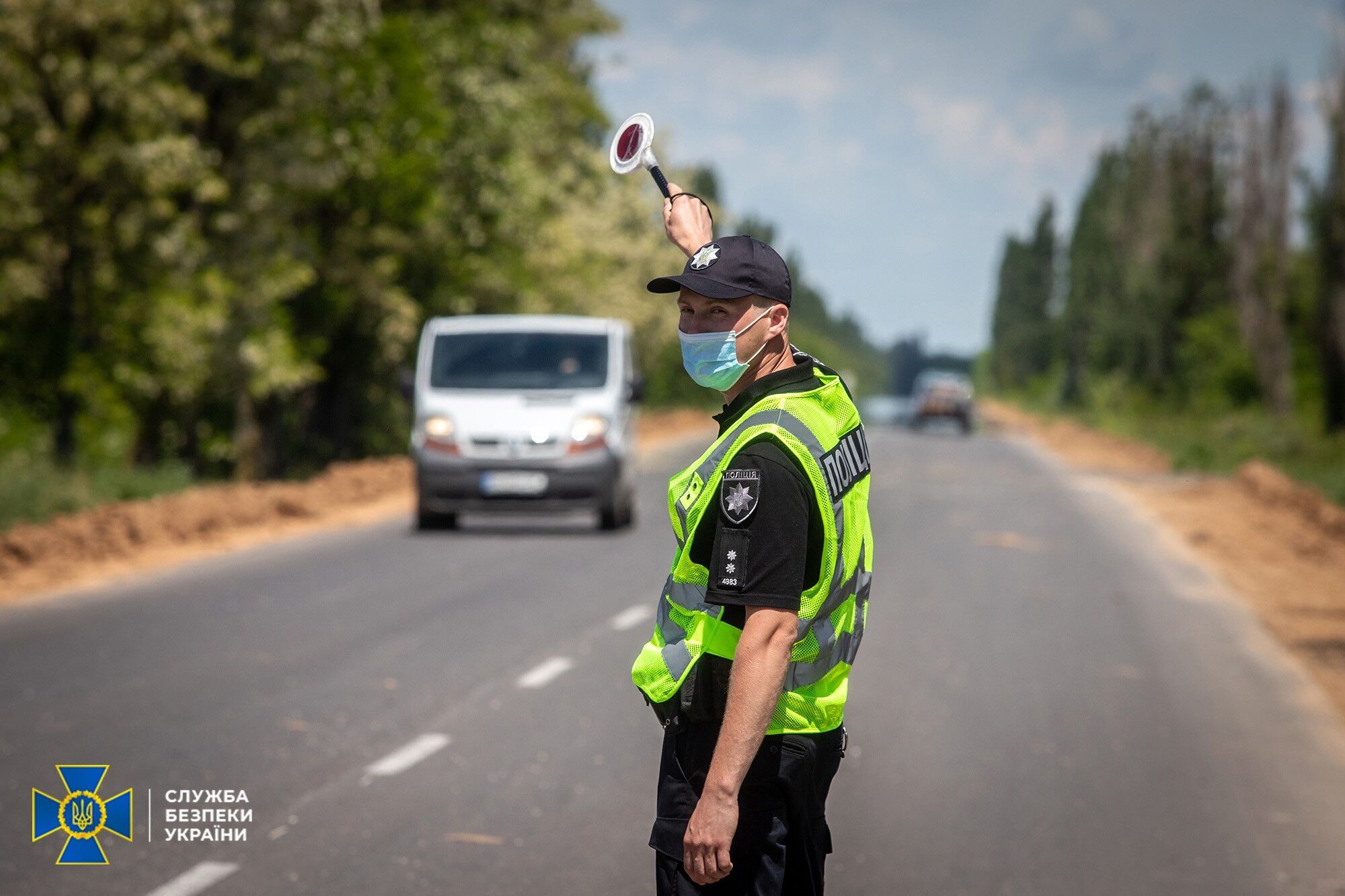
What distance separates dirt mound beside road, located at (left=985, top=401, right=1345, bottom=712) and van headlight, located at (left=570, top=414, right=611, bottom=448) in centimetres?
623

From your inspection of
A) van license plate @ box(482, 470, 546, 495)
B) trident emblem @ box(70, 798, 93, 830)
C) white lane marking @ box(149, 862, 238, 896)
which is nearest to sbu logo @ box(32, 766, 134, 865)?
trident emblem @ box(70, 798, 93, 830)

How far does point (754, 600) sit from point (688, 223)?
1.07 meters

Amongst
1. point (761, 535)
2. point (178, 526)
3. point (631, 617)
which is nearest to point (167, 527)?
point (178, 526)

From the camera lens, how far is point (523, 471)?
17859 mm

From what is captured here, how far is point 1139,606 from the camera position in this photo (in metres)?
14.0

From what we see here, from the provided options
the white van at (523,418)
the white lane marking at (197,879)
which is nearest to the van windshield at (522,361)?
the white van at (523,418)

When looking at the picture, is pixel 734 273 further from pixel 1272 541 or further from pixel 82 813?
pixel 1272 541

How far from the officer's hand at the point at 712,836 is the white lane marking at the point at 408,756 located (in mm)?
4394

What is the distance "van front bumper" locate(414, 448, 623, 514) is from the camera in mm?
17844

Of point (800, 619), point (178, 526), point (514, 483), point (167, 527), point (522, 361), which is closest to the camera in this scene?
point (800, 619)

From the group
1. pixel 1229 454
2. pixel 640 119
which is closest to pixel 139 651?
pixel 640 119

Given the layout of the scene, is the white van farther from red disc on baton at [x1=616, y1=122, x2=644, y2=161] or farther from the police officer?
the police officer

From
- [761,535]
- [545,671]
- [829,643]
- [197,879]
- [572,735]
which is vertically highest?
[761,535]

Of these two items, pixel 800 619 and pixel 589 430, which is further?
pixel 589 430
